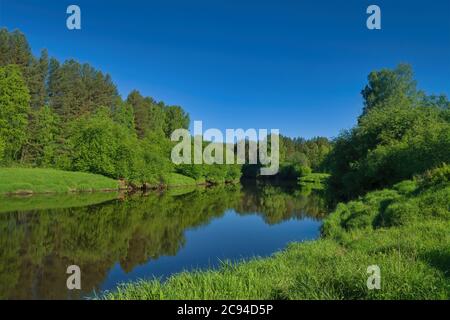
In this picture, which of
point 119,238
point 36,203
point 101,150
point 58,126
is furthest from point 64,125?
point 119,238

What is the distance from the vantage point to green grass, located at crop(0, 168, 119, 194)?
42188 mm

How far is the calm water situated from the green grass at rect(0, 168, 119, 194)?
4.65 m

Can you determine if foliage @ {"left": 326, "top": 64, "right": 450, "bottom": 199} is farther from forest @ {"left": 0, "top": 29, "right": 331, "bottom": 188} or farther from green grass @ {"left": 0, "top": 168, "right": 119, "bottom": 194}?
forest @ {"left": 0, "top": 29, "right": 331, "bottom": 188}

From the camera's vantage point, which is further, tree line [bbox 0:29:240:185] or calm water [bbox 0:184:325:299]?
tree line [bbox 0:29:240:185]

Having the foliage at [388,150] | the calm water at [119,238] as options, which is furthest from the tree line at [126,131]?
the calm water at [119,238]

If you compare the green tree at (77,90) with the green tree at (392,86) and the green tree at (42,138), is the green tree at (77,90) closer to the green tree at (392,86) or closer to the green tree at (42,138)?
the green tree at (42,138)

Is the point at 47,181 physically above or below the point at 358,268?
above

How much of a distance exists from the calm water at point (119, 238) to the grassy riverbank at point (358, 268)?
2.72m

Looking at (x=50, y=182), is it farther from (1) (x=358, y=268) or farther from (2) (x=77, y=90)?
(1) (x=358, y=268)

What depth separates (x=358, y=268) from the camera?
897 centimetres

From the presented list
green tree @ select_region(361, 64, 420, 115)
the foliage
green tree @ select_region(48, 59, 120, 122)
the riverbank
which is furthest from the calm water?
green tree @ select_region(48, 59, 120, 122)

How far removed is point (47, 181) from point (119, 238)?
89.5 ft

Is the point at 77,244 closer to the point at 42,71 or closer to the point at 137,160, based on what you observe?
the point at 137,160

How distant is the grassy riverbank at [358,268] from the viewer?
25.4ft
